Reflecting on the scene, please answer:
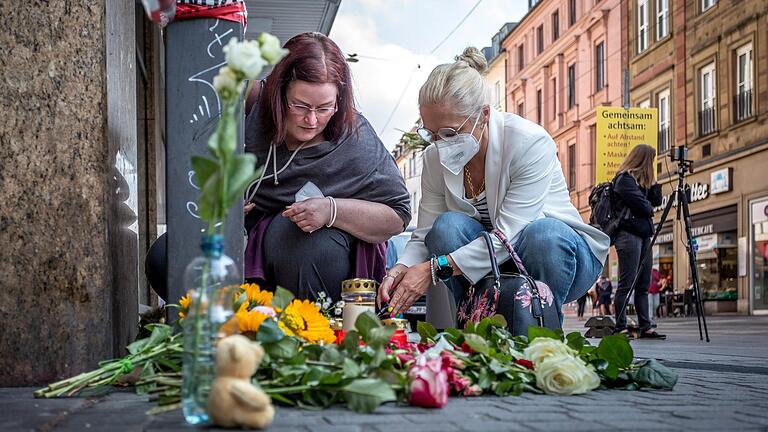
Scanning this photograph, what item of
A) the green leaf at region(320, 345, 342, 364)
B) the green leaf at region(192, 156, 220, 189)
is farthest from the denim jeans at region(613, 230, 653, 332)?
the green leaf at region(192, 156, 220, 189)

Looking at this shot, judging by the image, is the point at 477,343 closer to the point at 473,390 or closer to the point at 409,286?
the point at 473,390

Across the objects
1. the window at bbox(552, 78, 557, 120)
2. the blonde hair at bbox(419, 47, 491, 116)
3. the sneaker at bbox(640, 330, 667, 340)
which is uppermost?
the window at bbox(552, 78, 557, 120)

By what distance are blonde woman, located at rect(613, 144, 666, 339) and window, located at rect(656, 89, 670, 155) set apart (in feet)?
62.3

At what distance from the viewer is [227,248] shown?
357 cm

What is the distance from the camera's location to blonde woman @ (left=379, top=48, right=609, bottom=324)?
416cm

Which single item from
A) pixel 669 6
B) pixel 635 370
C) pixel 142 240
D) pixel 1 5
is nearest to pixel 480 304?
pixel 635 370

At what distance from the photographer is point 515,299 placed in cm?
396

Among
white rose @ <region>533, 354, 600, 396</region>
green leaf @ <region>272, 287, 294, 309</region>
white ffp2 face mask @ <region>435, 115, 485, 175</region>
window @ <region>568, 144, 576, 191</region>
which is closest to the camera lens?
green leaf @ <region>272, 287, 294, 309</region>

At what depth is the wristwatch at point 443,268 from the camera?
4168 mm

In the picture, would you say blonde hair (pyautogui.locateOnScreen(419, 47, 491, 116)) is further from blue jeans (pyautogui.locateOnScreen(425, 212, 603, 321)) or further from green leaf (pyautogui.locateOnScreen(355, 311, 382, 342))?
green leaf (pyautogui.locateOnScreen(355, 311, 382, 342))

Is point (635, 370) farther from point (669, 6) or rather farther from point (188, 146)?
point (669, 6)

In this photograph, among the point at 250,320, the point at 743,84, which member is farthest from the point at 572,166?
the point at 250,320

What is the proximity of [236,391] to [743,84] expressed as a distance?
76.3 ft

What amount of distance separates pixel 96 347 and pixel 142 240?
17.0 ft
